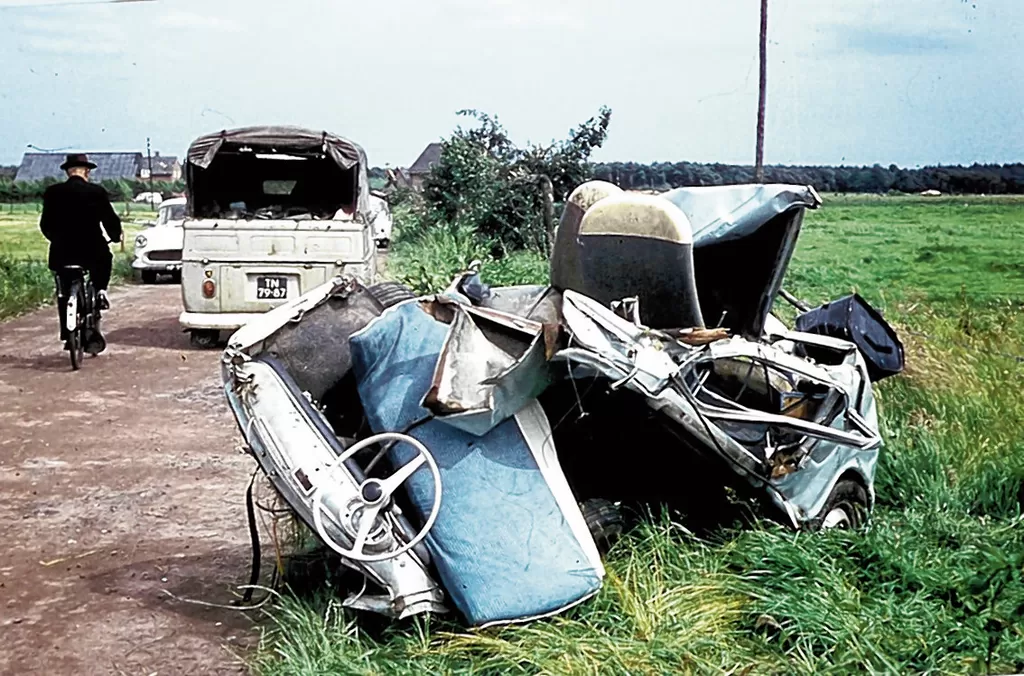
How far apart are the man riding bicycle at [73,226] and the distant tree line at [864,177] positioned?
4.81 metres

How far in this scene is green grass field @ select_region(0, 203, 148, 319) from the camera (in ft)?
56.6

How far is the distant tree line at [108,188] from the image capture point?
67.9ft

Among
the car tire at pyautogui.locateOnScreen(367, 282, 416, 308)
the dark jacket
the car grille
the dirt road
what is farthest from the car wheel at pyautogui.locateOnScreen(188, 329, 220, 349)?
the car grille

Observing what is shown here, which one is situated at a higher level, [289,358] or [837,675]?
[289,358]

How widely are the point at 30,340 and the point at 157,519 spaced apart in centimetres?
826

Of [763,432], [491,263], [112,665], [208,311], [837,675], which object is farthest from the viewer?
[491,263]

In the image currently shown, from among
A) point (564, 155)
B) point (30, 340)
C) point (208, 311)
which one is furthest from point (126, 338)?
point (564, 155)

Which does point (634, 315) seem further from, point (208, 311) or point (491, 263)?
point (491, 263)

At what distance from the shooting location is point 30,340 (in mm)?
14023

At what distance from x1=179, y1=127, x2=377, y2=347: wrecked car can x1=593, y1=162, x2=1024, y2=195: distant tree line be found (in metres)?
3.08

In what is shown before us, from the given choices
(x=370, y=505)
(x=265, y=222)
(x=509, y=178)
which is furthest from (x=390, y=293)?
(x=509, y=178)

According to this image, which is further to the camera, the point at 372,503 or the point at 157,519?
the point at 157,519

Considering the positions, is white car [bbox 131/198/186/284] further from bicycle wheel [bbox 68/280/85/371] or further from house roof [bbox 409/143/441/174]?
bicycle wheel [bbox 68/280/85/371]

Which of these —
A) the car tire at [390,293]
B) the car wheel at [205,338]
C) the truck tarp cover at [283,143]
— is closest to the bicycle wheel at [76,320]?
the car wheel at [205,338]
